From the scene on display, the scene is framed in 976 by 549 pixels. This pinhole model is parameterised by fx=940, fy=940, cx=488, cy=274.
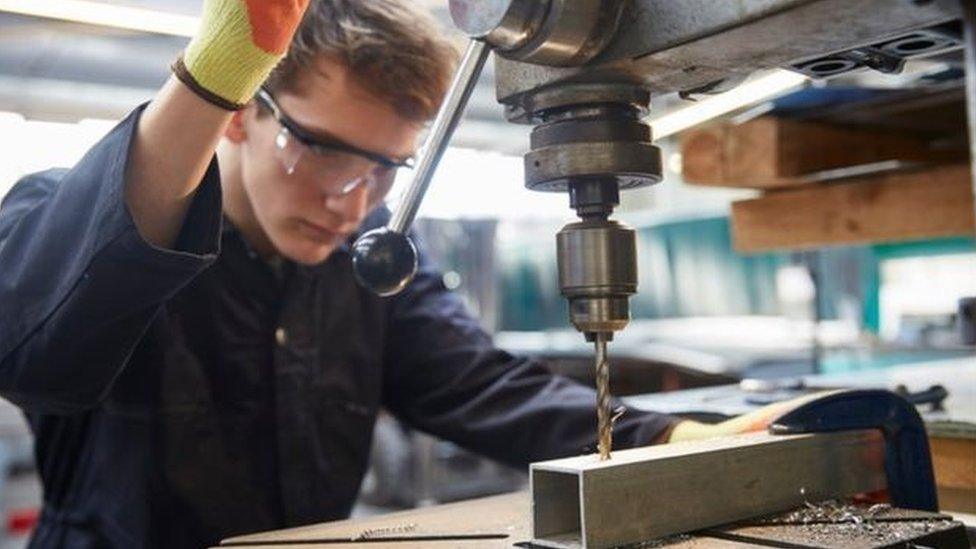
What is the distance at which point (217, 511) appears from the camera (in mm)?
1287

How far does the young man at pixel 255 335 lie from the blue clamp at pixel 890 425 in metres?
0.29

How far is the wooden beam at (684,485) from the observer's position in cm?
78

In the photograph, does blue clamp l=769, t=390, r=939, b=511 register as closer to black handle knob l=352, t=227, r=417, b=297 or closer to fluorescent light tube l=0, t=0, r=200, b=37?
black handle knob l=352, t=227, r=417, b=297

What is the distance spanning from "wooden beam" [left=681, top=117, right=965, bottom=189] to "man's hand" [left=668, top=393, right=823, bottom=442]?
0.65 meters

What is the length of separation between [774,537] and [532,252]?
4867mm

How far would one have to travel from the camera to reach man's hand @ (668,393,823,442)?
1.05 m

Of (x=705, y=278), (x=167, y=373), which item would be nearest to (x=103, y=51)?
(x=167, y=373)

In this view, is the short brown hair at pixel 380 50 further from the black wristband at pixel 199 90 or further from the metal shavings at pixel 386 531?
the metal shavings at pixel 386 531

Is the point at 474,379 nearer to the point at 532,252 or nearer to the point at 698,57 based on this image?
the point at 698,57

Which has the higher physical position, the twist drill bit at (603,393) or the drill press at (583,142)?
the drill press at (583,142)

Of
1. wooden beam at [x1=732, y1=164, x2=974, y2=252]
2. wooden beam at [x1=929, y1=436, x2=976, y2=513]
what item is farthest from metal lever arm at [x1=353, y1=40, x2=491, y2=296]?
wooden beam at [x1=732, y1=164, x2=974, y2=252]

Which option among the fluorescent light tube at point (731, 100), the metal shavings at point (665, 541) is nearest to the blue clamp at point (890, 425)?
the metal shavings at point (665, 541)

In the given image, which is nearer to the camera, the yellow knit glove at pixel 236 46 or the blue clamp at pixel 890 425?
the yellow knit glove at pixel 236 46

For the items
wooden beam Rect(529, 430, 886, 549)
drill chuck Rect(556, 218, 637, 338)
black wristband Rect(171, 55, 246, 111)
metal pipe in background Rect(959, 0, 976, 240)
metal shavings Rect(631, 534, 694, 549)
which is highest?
black wristband Rect(171, 55, 246, 111)
